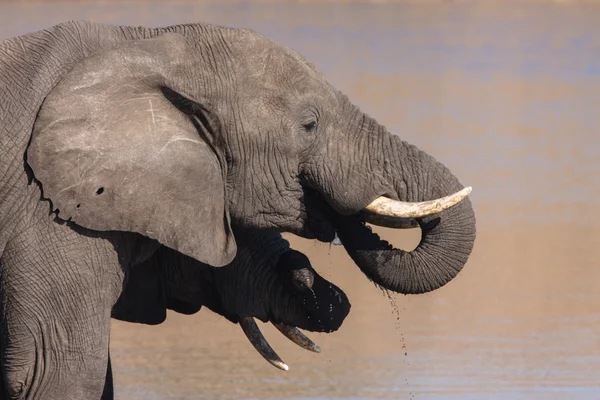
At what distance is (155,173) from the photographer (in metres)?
6.03

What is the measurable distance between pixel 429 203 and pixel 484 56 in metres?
16.7

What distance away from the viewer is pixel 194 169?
20.0 feet

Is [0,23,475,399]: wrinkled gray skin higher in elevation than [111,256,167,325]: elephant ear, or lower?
higher

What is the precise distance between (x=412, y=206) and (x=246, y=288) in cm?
97

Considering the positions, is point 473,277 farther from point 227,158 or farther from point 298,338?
point 227,158

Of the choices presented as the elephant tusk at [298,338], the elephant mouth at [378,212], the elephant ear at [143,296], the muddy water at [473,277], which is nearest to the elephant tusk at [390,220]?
the elephant mouth at [378,212]

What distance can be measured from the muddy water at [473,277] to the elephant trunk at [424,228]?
3.74ft

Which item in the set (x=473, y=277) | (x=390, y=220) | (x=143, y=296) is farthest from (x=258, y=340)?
(x=473, y=277)

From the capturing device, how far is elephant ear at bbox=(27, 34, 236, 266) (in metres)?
5.92

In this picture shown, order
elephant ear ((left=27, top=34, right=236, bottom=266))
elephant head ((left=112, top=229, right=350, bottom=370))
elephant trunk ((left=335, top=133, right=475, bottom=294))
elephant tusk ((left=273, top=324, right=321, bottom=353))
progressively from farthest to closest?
elephant tusk ((left=273, top=324, right=321, bottom=353)) < elephant head ((left=112, top=229, right=350, bottom=370)) < elephant trunk ((left=335, top=133, right=475, bottom=294)) < elephant ear ((left=27, top=34, right=236, bottom=266))

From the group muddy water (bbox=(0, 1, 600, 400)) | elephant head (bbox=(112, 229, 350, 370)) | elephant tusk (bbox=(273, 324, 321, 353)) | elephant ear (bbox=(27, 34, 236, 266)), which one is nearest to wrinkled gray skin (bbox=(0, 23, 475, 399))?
elephant ear (bbox=(27, 34, 236, 266))

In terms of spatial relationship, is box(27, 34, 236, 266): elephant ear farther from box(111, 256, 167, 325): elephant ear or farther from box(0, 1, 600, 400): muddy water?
box(0, 1, 600, 400): muddy water

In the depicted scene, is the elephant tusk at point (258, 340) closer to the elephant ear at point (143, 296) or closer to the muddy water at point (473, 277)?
the elephant ear at point (143, 296)

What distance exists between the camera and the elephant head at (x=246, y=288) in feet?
22.1
